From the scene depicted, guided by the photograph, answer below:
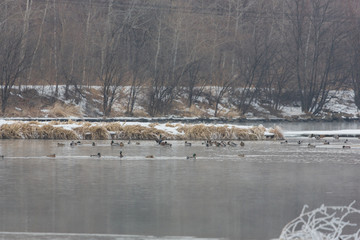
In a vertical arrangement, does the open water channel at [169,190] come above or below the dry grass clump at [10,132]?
above

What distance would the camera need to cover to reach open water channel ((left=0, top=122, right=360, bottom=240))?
9.91m

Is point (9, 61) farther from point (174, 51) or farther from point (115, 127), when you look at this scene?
point (115, 127)

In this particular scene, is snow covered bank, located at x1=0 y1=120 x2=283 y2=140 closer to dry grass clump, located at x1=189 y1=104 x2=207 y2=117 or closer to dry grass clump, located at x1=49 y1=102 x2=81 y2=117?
dry grass clump, located at x1=49 y1=102 x2=81 y2=117

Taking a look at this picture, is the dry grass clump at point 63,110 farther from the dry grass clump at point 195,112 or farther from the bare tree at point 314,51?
the bare tree at point 314,51

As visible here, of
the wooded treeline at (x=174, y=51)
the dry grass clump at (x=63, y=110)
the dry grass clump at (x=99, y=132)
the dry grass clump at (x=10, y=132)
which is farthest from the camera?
the wooded treeline at (x=174, y=51)

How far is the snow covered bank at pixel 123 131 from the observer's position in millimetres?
29328

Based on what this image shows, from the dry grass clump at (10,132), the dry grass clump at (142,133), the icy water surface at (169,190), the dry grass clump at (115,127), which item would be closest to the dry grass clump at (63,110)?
the dry grass clump at (115,127)

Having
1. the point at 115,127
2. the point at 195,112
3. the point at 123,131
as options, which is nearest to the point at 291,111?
the point at 195,112

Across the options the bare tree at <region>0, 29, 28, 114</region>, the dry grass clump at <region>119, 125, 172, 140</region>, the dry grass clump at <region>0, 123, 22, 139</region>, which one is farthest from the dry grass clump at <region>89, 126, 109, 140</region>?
the bare tree at <region>0, 29, 28, 114</region>

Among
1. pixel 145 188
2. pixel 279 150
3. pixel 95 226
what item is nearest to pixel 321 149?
pixel 279 150

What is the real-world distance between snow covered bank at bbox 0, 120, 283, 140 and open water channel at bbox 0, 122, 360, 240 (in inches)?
244

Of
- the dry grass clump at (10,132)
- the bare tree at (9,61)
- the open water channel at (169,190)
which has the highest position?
the bare tree at (9,61)

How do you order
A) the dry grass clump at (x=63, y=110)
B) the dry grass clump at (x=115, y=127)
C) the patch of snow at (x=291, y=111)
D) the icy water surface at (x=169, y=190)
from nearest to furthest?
1. the icy water surface at (x=169, y=190)
2. the dry grass clump at (x=115, y=127)
3. the dry grass clump at (x=63, y=110)
4. the patch of snow at (x=291, y=111)

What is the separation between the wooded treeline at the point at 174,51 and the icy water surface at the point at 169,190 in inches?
1067
